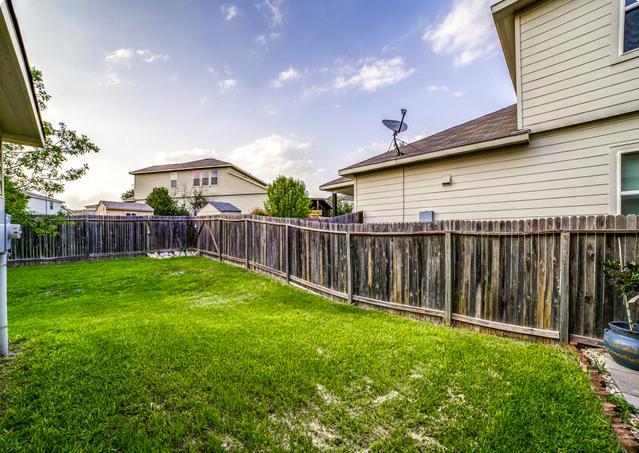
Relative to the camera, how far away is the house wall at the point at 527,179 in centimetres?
498

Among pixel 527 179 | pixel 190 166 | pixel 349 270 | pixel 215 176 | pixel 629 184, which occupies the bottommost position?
pixel 349 270

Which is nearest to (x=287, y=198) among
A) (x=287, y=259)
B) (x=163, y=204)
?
(x=287, y=259)

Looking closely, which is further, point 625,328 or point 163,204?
point 163,204

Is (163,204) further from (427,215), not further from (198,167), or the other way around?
(427,215)

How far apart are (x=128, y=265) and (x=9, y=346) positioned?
25.0ft

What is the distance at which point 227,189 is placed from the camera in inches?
1144

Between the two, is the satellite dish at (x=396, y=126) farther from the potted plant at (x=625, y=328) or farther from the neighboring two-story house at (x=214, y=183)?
the neighboring two-story house at (x=214, y=183)

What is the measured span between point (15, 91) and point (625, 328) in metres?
7.34

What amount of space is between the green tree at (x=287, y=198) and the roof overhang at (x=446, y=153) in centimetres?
1058

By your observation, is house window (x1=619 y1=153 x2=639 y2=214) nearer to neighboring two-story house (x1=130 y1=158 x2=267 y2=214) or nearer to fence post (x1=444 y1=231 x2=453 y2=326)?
fence post (x1=444 y1=231 x2=453 y2=326)

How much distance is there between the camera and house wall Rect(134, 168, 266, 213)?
29062 millimetres

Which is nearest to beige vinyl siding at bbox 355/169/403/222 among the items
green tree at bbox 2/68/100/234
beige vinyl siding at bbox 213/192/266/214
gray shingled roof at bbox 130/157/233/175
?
green tree at bbox 2/68/100/234

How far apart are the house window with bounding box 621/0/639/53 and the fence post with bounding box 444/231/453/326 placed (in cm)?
430

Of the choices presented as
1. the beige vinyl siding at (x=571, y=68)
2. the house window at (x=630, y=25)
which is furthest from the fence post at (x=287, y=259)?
the house window at (x=630, y=25)
